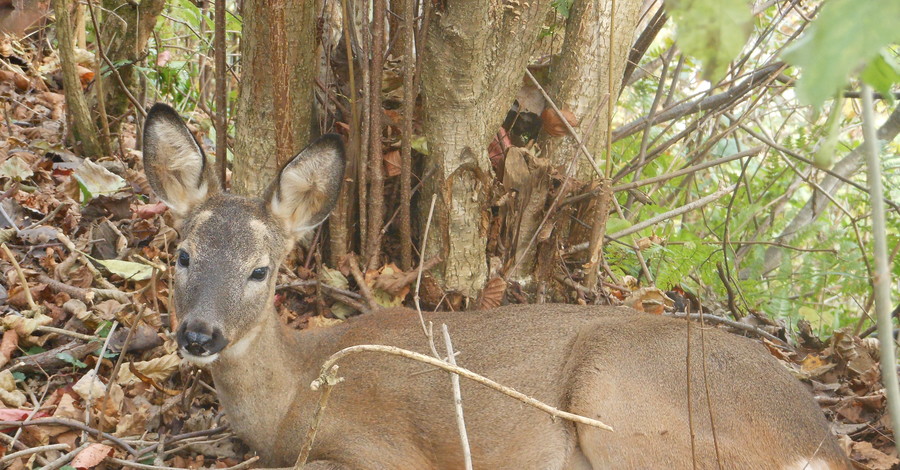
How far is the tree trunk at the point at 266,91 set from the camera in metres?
5.32

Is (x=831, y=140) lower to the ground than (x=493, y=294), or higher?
higher

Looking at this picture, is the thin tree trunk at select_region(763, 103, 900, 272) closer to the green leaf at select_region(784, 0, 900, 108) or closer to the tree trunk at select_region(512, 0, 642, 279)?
the tree trunk at select_region(512, 0, 642, 279)

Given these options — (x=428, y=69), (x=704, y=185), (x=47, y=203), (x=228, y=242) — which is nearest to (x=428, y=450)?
(x=228, y=242)

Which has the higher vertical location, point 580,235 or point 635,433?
point 580,235

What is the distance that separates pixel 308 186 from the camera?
4.94 metres

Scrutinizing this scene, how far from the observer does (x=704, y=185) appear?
10281 millimetres

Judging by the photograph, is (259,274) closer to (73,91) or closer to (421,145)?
(421,145)

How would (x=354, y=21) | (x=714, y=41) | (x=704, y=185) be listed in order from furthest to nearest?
(x=704, y=185) → (x=354, y=21) → (x=714, y=41)

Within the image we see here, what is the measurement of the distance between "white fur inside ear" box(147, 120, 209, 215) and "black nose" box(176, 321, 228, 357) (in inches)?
44.0

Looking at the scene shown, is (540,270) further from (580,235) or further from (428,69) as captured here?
(428,69)

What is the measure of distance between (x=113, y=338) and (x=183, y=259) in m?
1.25

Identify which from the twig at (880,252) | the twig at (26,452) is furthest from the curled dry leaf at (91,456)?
the twig at (880,252)

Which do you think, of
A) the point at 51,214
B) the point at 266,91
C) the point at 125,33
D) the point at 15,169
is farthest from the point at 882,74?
the point at 125,33

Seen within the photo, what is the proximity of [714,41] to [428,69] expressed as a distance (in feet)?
13.7
